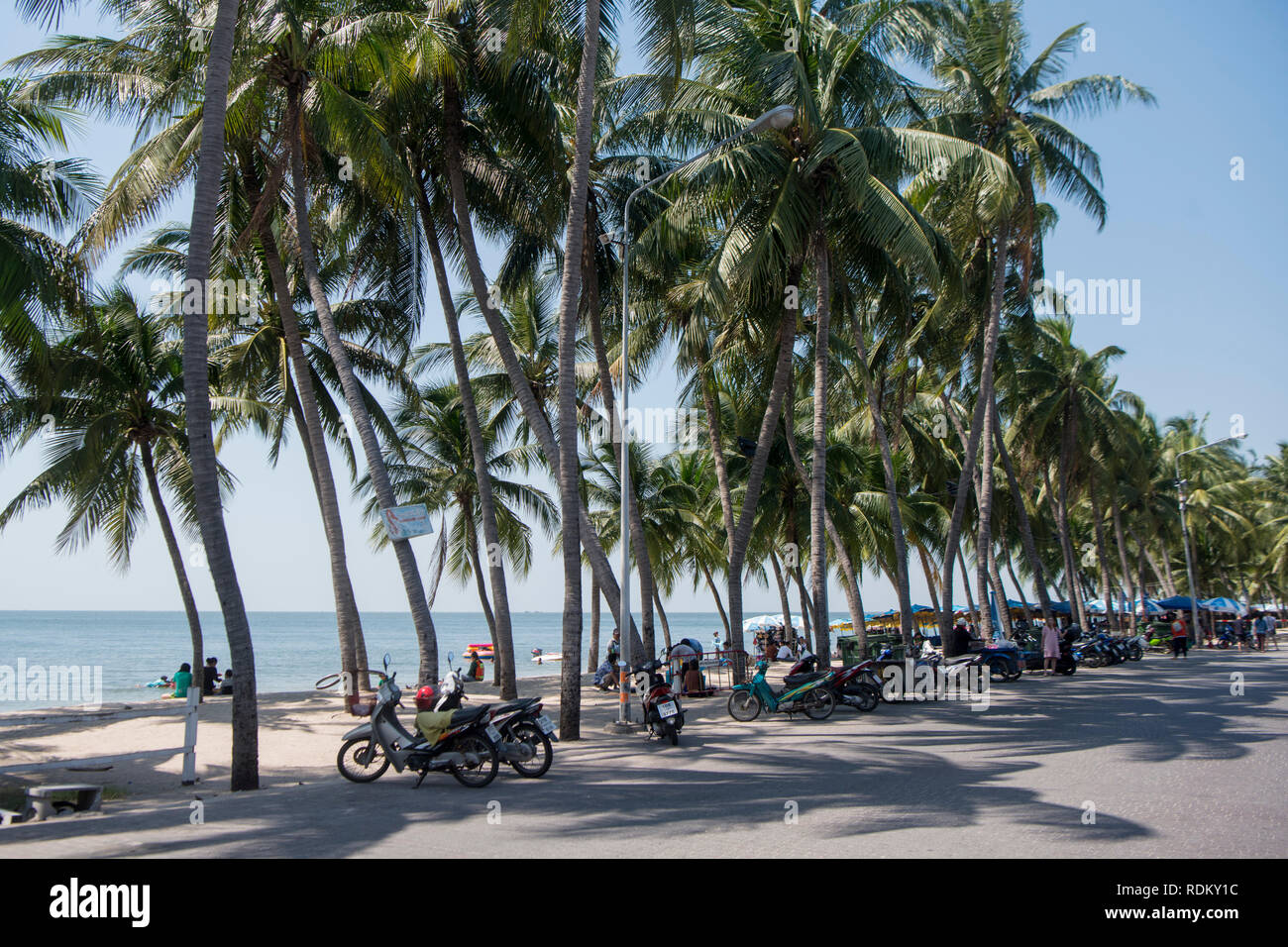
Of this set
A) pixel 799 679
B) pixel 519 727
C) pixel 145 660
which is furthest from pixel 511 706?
pixel 145 660

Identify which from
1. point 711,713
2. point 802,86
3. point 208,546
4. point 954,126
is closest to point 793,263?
point 802,86

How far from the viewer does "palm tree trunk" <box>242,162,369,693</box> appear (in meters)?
16.8

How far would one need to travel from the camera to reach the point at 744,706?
1652 centimetres

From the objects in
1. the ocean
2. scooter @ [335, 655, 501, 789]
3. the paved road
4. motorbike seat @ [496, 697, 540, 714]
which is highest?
motorbike seat @ [496, 697, 540, 714]

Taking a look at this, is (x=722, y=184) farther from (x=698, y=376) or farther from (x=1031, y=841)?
(x=1031, y=841)

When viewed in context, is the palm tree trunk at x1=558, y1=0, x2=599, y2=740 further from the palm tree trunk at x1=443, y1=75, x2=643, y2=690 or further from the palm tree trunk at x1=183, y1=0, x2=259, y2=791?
the palm tree trunk at x1=183, y1=0, x2=259, y2=791

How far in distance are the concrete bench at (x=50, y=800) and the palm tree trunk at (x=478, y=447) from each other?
10.3 m

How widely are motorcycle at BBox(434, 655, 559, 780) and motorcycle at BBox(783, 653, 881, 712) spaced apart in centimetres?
717

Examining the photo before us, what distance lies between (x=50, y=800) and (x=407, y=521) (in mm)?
5454

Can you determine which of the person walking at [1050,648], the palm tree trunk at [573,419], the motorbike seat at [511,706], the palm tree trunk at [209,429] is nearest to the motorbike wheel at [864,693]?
the palm tree trunk at [573,419]

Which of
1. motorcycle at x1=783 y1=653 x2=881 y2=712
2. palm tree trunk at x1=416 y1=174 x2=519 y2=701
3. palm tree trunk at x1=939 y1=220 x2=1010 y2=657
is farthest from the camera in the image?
palm tree trunk at x1=939 y1=220 x2=1010 y2=657

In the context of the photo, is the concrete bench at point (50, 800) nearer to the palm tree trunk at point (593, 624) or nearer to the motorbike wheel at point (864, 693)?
the motorbike wheel at point (864, 693)

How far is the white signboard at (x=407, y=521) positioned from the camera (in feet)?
42.6

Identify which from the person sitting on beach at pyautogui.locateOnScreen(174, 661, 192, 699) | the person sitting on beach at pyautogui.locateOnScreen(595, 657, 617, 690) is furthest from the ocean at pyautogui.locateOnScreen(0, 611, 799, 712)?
the person sitting on beach at pyautogui.locateOnScreen(595, 657, 617, 690)
